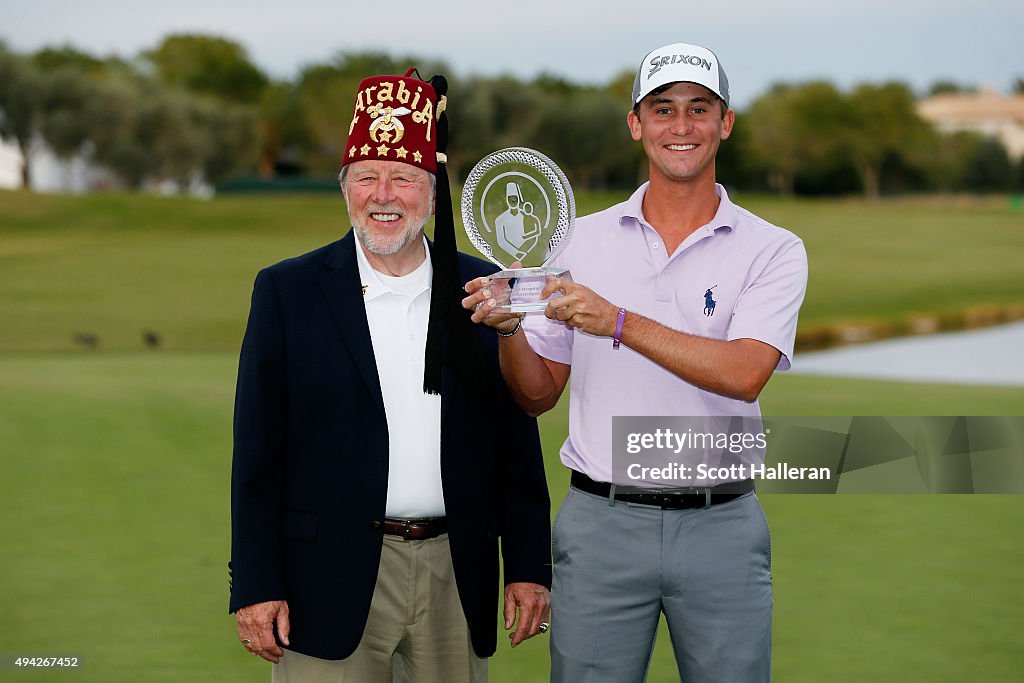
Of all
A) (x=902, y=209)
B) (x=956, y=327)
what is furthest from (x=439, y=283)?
(x=902, y=209)

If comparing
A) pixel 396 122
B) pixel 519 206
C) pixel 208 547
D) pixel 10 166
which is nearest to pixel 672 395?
pixel 519 206

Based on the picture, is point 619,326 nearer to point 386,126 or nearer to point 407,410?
point 407,410

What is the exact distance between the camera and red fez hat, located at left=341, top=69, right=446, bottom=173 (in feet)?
11.2

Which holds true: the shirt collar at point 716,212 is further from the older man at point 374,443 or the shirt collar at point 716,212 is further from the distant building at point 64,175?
the distant building at point 64,175

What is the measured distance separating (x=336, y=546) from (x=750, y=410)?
115 cm

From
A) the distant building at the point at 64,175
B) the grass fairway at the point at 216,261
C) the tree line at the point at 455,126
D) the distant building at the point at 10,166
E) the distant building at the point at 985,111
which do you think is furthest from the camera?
the distant building at the point at 985,111

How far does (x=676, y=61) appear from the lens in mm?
3354

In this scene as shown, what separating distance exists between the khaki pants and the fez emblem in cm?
106

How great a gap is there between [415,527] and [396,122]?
3.55 ft

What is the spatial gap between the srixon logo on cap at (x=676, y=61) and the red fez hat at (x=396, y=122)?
0.60 m

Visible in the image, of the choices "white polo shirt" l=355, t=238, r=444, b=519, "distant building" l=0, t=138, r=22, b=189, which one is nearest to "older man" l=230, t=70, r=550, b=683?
"white polo shirt" l=355, t=238, r=444, b=519

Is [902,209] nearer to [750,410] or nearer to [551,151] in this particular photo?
[551,151]

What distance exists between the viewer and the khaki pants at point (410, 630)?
3.37m

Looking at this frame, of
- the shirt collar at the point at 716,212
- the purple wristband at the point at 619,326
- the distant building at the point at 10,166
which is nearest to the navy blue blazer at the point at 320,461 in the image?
the purple wristband at the point at 619,326
